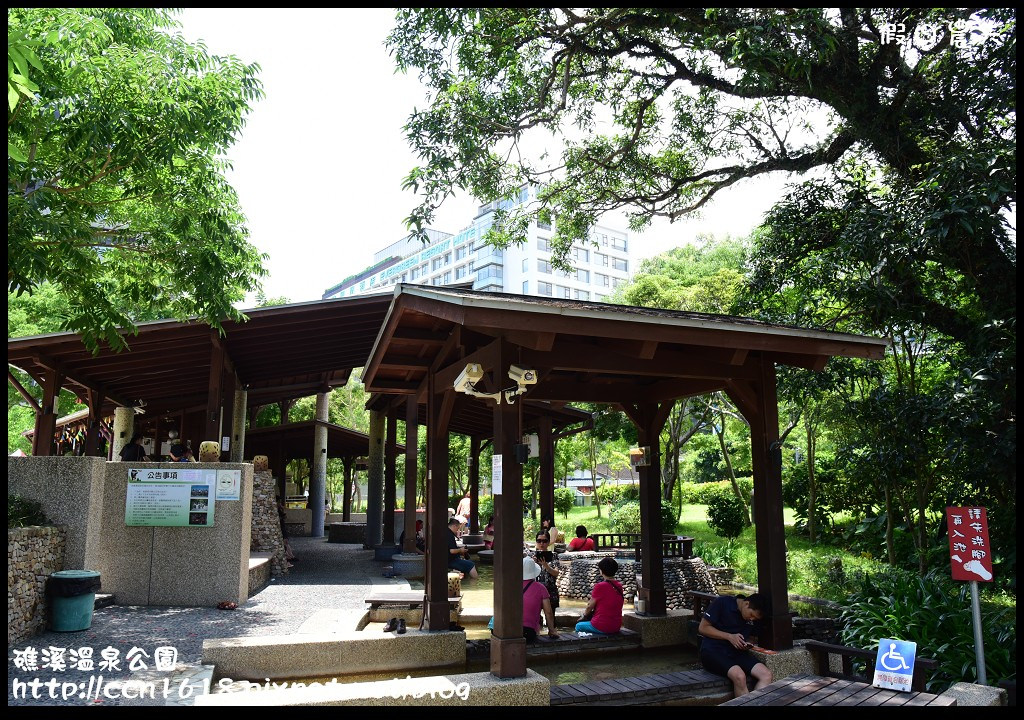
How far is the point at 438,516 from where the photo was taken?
24.0ft

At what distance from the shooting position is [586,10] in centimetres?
951

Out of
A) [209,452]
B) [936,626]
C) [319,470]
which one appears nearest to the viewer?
[936,626]

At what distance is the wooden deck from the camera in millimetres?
4547

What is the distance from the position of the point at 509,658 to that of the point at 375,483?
1369 cm

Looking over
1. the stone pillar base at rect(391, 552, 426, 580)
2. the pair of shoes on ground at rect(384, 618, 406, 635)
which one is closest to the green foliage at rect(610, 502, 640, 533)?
the stone pillar base at rect(391, 552, 426, 580)

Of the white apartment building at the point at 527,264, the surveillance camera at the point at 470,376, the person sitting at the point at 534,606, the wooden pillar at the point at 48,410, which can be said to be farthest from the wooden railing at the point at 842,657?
the white apartment building at the point at 527,264

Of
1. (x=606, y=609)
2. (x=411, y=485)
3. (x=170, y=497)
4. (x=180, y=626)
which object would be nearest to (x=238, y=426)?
(x=411, y=485)

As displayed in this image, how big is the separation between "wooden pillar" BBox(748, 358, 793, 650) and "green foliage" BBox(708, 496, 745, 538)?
39.4ft

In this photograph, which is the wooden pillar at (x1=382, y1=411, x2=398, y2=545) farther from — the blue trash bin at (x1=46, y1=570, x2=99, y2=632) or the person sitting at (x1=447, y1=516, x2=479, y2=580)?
the blue trash bin at (x1=46, y1=570, x2=99, y2=632)

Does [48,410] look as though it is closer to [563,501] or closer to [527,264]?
[563,501]

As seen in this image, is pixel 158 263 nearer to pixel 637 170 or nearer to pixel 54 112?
pixel 54 112

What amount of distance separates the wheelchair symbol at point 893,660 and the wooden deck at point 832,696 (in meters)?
0.16

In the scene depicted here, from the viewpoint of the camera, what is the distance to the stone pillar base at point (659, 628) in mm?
7918

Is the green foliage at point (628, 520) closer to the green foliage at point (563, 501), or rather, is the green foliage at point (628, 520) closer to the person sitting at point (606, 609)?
the green foliage at point (563, 501)
